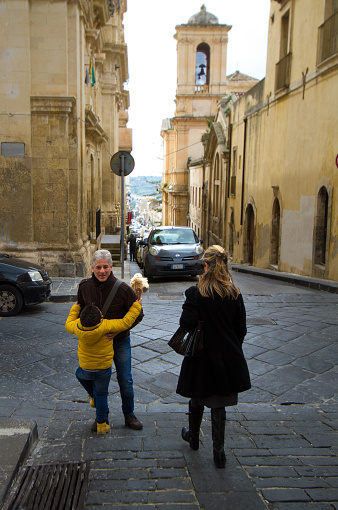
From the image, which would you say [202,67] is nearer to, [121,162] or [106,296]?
[121,162]

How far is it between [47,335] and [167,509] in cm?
409

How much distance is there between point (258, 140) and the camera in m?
18.2

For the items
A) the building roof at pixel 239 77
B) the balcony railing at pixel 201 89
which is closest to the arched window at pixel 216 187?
the balcony railing at pixel 201 89

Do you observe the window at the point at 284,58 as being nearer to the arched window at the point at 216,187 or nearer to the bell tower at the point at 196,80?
the arched window at the point at 216,187

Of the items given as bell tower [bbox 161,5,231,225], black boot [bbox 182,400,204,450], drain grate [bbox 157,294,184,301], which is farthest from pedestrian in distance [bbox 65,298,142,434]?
bell tower [bbox 161,5,231,225]

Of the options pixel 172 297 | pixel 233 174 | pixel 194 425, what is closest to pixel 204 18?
pixel 233 174

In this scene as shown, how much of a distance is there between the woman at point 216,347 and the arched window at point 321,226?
938 cm

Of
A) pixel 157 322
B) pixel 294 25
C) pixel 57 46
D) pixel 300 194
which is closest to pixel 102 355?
pixel 157 322

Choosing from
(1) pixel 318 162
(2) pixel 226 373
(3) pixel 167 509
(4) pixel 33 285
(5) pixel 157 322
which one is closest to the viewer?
(3) pixel 167 509

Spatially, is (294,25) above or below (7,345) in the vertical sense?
above

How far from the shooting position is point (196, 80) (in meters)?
40.7

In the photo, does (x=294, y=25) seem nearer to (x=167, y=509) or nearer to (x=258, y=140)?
(x=258, y=140)

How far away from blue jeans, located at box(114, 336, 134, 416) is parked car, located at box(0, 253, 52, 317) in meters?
4.32

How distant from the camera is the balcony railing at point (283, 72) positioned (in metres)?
14.5
